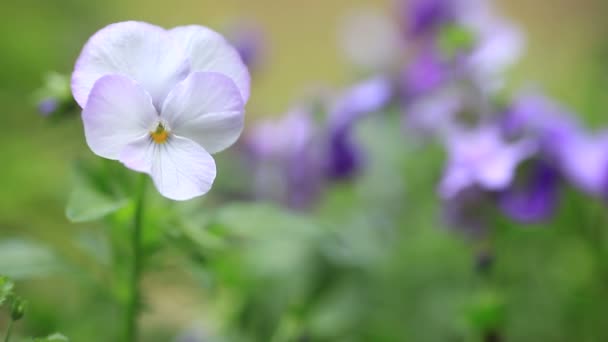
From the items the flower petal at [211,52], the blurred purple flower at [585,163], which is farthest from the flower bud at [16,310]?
the blurred purple flower at [585,163]

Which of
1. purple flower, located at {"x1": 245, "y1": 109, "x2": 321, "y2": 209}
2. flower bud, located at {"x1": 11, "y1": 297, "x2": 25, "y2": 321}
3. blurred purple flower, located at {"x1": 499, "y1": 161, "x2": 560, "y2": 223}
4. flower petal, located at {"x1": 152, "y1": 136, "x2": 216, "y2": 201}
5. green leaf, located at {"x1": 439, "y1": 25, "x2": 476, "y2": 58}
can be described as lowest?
flower bud, located at {"x1": 11, "y1": 297, "x2": 25, "y2": 321}

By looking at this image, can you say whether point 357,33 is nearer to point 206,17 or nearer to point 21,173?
point 21,173

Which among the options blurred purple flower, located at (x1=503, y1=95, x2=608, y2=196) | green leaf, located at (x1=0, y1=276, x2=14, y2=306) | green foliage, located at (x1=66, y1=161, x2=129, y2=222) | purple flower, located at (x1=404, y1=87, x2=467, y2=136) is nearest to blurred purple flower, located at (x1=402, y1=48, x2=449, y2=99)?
purple flower, located at (x1=404, y1=87, x2=467, y2=136)

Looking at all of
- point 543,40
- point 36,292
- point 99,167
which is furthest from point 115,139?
point 543,40

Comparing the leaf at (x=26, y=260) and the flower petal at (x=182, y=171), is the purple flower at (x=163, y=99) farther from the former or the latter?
the leaf at (x=26, y=260)

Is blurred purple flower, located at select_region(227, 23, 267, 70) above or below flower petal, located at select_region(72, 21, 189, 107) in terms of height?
above

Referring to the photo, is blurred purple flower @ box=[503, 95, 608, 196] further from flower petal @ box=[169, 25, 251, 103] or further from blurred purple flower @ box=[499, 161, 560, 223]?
flower petal @ box=[169, 25, 251, 103]
